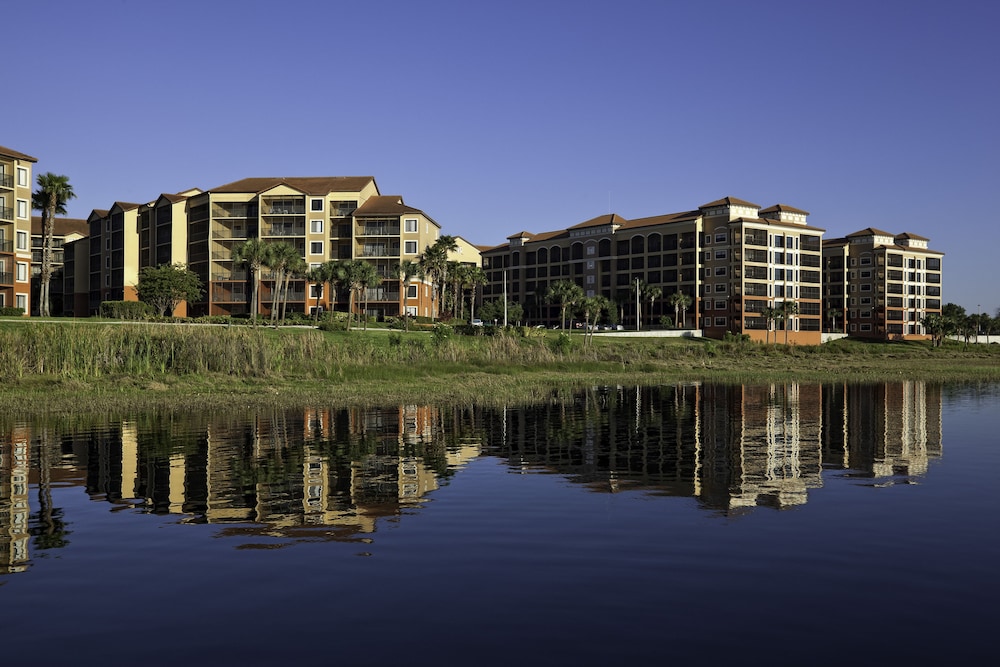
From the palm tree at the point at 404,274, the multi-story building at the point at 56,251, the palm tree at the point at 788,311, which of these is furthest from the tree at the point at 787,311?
the multi-story building at the point at 56,251

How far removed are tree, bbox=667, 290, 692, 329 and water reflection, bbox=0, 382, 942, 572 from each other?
106683 mm

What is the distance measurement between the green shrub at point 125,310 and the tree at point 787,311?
97493 millimetres

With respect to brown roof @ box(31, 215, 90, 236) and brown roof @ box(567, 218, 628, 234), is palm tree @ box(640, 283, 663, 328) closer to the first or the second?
brown roof @ box(567, 218, 628, 234)

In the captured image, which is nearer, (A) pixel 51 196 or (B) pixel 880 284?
(A) pixel 51 196

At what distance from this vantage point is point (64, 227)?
155 metres

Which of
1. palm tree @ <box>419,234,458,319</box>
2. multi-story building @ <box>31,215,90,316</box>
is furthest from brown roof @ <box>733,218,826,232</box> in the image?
multi-story building @ <box>31,215,90,316</box>

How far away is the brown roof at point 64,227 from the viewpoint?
149500mm

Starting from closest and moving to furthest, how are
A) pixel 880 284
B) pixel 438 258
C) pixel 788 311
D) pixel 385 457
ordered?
pixel 385 457
pixel 438 258
pixel 788 311
pixel 880 284

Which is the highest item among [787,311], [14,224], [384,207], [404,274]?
[384,207]

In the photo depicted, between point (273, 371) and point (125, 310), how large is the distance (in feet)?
174

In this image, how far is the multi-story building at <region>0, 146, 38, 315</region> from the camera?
278 ft

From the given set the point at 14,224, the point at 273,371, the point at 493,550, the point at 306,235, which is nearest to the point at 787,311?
the point at 306,235

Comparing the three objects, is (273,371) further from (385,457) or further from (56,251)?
(56,251)

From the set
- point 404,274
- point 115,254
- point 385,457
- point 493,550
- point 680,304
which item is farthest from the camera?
point 680,304
